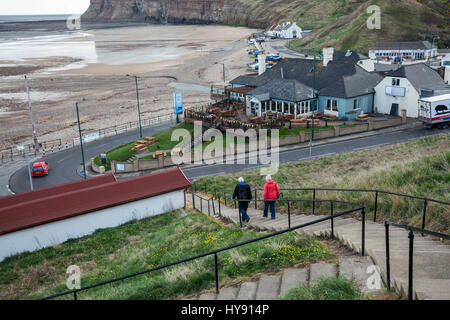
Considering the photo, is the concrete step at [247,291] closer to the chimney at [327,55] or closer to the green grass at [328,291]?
the green grass at [328,291]

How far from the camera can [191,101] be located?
65.2m

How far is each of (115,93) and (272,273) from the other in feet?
224

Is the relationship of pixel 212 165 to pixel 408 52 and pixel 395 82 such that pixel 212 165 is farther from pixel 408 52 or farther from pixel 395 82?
pixel 408 52

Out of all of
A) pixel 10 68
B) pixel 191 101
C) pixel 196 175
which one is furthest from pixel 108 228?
pixel 10 68

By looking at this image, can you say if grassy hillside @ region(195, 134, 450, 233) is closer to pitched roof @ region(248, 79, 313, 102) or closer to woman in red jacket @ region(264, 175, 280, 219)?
woman in red jacket @ region(264, 175, 280, 219)

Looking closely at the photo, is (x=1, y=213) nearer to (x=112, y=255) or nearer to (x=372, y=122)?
(x=112, y=255)

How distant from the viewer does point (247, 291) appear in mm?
7945

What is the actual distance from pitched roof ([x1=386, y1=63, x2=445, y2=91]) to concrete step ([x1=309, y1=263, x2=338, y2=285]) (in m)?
40.3

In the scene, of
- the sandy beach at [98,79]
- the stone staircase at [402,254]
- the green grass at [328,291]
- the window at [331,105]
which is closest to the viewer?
the green grass at [328,291]

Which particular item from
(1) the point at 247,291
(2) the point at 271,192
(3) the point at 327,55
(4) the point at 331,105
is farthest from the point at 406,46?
(1) the point at 247,291

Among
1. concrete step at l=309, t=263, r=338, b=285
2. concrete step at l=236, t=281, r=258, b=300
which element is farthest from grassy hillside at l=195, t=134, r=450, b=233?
concrete step at l=236, t=281, r=258, b=300

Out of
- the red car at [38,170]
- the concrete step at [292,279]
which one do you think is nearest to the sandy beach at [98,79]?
the red car at [38,170]

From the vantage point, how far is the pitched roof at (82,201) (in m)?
17.8

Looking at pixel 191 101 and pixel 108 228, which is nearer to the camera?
pixel 108 228
